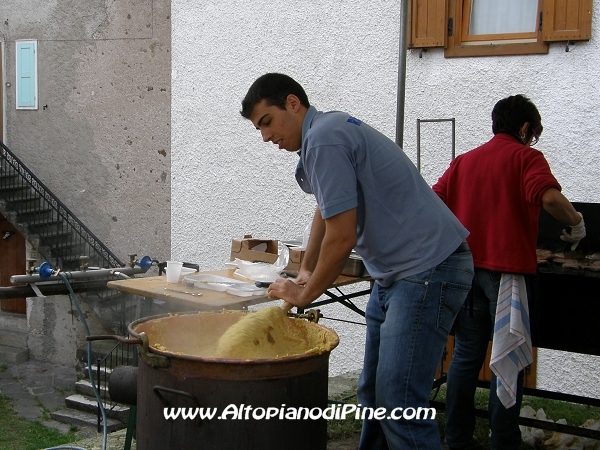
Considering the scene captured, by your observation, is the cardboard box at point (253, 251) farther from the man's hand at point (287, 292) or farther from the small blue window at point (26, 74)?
the small blue window at point (26, 74)

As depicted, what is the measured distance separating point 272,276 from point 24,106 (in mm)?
8303

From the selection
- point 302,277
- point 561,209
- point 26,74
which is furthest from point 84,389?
point 561,209

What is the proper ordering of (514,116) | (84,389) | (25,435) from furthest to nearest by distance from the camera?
(84,389) < (25,435) < (514,116)

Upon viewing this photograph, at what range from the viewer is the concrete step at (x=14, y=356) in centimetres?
1097

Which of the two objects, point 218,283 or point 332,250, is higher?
point 332,250

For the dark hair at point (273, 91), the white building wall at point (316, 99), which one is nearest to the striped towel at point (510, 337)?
the dark hair at point (273, 91)

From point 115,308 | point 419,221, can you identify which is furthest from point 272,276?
point 115,308

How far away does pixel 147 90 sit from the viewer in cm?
887

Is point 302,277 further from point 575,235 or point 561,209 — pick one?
point 575,235

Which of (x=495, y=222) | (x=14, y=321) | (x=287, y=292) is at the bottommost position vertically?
(x=14, y=321)

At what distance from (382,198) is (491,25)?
13.1 feet

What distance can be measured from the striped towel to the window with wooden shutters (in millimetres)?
2826

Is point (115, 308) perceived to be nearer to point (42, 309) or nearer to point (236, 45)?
point (42, 309)

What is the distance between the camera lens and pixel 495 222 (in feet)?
11.8
